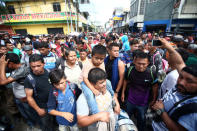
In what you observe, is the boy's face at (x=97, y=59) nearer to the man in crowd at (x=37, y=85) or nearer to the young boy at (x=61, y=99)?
the young boy at (x=61, y=99)

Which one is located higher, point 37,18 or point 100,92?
point 37,18

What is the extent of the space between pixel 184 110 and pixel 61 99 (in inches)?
66.5

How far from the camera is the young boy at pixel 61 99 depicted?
5.08ft

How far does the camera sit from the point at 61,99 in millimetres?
1604

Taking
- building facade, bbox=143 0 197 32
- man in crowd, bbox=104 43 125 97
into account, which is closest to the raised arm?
man in crowd, bbox=104 43 125 97

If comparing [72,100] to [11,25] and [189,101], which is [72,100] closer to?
[189,101]

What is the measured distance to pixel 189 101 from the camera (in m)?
1.11

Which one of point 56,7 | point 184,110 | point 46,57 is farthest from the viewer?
point 56,7

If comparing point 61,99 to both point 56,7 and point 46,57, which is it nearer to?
point 46,57

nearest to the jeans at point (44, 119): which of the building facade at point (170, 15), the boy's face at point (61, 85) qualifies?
the boy's face at point (61, 85)

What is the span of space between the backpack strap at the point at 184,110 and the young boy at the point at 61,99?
4.75 ft

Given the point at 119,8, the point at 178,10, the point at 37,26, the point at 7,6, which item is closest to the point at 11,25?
the point at 7,6

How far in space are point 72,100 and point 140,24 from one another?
71.2ft

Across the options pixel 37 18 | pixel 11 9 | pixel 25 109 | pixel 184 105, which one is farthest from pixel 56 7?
pixel 184 105
